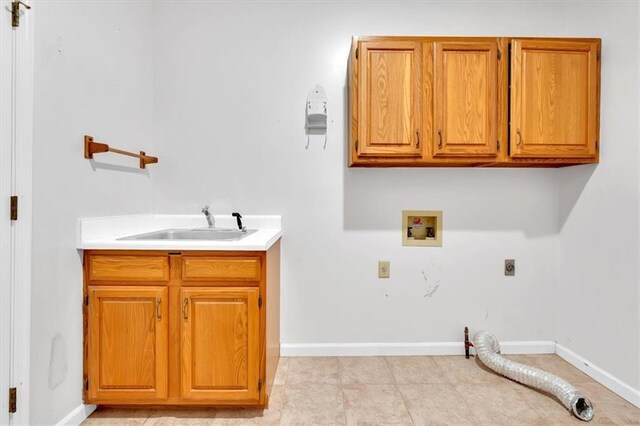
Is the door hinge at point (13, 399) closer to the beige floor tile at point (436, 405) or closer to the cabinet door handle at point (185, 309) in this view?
the cabinet door handle at point (185, 309)

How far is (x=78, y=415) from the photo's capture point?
1.70 m

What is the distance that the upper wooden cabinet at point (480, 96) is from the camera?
211cm

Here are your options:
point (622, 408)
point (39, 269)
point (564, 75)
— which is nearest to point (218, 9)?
point (39, 269)

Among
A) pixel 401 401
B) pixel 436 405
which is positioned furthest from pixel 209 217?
pixel 436 405

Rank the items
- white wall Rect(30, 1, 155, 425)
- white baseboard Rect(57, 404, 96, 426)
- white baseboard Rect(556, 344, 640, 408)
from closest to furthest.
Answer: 1. white wall Rect(30, 1, 155, 425)
2. white baseboard Rect(57, 404, 96, 426)
3. white baseboard Rect(556, 344, 640, 408)

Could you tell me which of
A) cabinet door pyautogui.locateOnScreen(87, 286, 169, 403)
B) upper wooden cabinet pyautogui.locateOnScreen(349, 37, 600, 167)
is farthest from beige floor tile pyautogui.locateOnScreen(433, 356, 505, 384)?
cabinet door pyautogui.locateOnScreen(87, 286, 169, 403)

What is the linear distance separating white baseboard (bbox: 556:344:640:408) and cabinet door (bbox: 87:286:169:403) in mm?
2370

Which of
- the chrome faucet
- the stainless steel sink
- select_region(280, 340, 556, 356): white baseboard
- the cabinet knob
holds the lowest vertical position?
select_region(280, 340, 556, 356): white baseboard

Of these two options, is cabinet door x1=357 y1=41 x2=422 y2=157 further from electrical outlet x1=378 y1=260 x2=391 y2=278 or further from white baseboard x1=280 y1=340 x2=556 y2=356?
white baseboard x1=280 y1=340 x2=556 y2=356

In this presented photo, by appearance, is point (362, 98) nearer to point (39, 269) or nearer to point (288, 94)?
point (288, 94)

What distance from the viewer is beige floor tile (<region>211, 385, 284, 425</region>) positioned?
5.68ft

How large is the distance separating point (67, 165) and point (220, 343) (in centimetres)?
107

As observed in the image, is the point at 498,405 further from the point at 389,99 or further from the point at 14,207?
the point at 14,207

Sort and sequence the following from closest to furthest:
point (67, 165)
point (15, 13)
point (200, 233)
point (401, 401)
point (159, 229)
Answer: point (15, 13)
point (67, 165)
point (401, 401)
point (200, 233)
point (159, 229)
